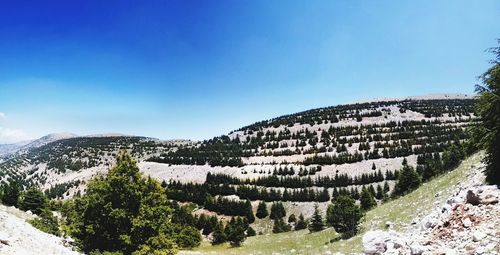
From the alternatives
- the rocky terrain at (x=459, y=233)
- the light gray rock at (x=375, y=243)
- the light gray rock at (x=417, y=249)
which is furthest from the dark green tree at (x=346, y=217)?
the light gray rock at (x=417, y=249)

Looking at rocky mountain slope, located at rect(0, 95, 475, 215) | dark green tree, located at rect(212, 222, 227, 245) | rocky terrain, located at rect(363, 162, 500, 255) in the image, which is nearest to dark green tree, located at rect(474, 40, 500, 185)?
rocky terrain, located at rect(363, 162, 500, 255)

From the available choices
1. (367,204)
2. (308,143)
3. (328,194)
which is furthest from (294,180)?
(308,143)

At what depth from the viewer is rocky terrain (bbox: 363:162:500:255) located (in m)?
14.9

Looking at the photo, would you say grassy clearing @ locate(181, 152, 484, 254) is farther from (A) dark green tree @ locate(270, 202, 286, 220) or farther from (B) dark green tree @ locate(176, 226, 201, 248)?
(A) dark green tree @ locate(270, 202, 286, 220)

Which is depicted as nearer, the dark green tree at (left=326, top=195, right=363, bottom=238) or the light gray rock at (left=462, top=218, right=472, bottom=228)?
the light gray rock at (left=462, top=218, right=472, bottom=228)

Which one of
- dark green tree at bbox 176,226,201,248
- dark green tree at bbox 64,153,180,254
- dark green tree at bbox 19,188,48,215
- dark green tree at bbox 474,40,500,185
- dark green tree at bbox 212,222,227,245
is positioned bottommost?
dark green tree at bbox 212,222,227,245

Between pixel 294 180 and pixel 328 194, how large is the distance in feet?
54.6

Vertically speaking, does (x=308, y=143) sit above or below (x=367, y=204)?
above

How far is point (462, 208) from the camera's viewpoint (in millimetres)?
17922

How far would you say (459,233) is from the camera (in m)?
16.3

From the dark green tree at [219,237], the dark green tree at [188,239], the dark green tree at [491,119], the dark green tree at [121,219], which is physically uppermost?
the dark green tree at [491,119]

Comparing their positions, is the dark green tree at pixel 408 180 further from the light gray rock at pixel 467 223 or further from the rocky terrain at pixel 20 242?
the rocky terrain at pixel 20 242

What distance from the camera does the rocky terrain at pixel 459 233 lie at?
585 inches

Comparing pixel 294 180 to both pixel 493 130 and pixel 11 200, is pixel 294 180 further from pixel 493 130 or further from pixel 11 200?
pixel 493 130
